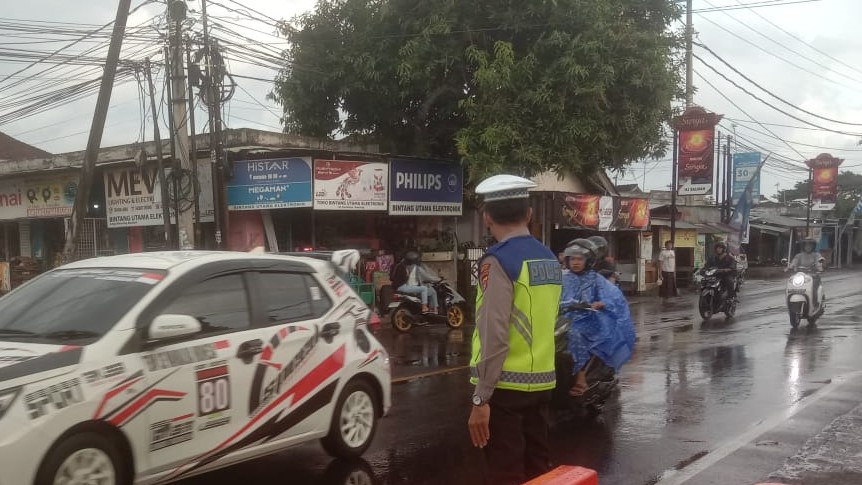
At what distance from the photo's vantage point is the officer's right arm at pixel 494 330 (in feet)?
10.1

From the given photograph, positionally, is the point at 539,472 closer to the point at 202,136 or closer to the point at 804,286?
the point at 804,286

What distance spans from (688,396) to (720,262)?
29.7 ft

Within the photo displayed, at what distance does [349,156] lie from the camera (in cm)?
1559

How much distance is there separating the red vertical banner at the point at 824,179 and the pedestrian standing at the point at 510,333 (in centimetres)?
4638

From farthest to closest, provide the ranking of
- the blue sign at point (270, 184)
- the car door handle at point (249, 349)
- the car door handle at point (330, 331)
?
the blue sign at point (270, 184) → the car door handle at point (330, 331) → the car door handle at point (249, 349)

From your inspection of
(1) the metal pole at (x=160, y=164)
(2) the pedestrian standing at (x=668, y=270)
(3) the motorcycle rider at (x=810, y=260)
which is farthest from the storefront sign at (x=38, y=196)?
(2) the pedestrian standing at (x=668, y=270)

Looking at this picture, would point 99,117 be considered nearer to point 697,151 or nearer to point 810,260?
point 810,260

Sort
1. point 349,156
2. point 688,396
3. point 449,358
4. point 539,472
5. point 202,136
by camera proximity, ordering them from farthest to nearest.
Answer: point 202,136 → point 349,156 → point 449,358 → point 688,396 → point 539,472

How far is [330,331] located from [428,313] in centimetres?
919

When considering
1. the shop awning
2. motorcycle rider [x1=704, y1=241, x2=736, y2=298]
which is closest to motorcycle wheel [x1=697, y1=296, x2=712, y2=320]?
motorcycle rider [x1=704, y1=241, x2=736, y2=298]

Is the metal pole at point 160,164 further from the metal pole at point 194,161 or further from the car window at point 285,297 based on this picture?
the car window at point 285,297

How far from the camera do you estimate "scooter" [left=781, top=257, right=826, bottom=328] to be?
13.9 metres

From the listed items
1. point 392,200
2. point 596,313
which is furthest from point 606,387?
point 392,200

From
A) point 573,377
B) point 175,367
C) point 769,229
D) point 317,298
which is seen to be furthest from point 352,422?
point 769,229
